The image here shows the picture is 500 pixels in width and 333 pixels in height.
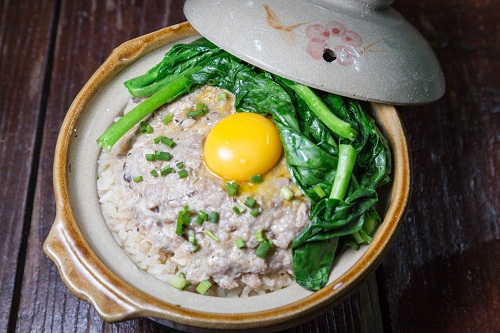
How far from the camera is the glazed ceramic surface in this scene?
233cm

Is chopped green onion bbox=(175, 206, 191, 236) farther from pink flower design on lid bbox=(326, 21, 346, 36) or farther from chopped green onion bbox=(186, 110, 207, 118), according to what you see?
pink flower design on lid bbox=(326, 21, 346, 36)

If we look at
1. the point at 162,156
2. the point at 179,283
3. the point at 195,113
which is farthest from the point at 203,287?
the point at 195,113

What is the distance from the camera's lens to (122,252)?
8.55 ft

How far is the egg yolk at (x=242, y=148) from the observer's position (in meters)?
2.59

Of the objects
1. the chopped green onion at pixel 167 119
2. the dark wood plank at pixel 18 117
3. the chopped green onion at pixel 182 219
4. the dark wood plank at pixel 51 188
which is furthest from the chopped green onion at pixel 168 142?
the dark wood plank at pixel 18 117

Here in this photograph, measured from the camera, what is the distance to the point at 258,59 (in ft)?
8.48

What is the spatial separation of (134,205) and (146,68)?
0.74m

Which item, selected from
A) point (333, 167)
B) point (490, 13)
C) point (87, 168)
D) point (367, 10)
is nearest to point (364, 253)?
point (333, 167)

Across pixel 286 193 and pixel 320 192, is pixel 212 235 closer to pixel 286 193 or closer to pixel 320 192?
pixel 286 193

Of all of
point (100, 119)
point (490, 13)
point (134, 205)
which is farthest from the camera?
point (490, 13)

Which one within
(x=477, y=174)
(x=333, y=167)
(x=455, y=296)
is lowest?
(x=455, y=296)

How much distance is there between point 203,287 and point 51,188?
4.40 feet

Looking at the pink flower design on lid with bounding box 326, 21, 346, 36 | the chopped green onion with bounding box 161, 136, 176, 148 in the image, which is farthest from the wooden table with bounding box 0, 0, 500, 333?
the pink flower design on lid with bounding box 326, 21, 346, 36

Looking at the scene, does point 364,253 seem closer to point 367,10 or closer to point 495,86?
point 367,10
